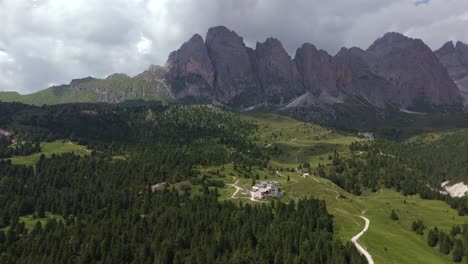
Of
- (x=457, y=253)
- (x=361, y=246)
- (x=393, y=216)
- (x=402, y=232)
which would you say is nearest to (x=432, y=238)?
(x=457, y=253)

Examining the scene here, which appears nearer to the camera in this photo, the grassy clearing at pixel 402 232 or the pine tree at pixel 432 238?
the grassy clearing at pixel 402 232

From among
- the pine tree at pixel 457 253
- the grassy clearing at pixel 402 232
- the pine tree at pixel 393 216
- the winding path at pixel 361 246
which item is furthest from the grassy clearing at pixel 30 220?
the pine tree at pixel 457 253

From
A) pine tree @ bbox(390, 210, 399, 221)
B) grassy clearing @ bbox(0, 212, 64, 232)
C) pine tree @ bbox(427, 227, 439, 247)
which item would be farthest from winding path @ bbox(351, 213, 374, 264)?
grassy clearing @ bbox(0, 212, 64, 232)

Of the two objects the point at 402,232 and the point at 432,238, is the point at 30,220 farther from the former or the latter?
the point at 432,238

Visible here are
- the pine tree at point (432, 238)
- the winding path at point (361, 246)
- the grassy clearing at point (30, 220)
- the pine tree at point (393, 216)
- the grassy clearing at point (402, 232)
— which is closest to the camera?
the winding path at point (361, 246)

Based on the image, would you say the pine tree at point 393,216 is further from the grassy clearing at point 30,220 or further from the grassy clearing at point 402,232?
the grassy clearing at point 30,220

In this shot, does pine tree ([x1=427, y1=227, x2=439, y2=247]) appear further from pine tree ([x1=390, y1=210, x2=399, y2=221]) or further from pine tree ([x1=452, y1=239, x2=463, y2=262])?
pine tree ([x1=390, y1=210, x2=399, y2=221])

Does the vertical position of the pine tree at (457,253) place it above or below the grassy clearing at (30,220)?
above

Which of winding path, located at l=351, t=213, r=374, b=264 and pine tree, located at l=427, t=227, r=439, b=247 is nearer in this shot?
winding path, located at l=351, t=213, r=374, b=264

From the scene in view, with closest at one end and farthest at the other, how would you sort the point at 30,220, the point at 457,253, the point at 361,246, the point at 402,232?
the point at 361,246
the point at 457,253
the point at 402,232
the point at 30,220

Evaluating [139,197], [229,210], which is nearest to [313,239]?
[229,210]

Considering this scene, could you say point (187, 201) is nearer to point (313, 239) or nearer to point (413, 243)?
point (313, 239)
